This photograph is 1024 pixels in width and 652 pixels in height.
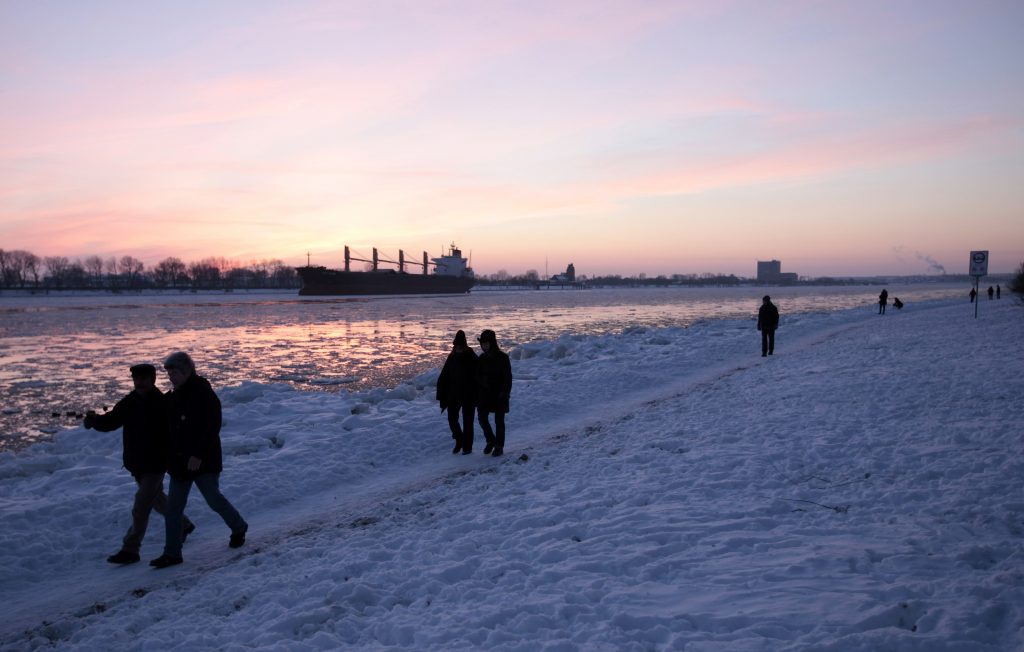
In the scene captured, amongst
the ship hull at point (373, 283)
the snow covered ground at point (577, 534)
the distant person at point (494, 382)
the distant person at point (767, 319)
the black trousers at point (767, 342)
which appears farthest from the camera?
the ship hull at point (373, 283)

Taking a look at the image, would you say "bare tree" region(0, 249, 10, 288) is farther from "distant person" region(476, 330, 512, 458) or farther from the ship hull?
"distant person" region(476, 330, 512, 458)

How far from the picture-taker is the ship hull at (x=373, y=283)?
327ft

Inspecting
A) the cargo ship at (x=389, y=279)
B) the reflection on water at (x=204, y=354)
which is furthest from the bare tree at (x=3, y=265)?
the reflection on water at (x=204, y=354)

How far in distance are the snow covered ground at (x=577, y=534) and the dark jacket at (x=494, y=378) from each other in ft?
2.78

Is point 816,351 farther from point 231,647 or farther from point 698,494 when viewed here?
point 231,647

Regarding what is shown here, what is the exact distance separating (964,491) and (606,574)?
349 cm

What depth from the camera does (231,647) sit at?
3881 mm

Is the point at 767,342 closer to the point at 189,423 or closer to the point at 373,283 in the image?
the point at 189,423

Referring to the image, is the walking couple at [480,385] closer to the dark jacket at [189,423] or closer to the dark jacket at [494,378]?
the dark jacket at [494,378]

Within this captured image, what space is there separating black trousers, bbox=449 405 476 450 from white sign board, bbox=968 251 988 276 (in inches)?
955

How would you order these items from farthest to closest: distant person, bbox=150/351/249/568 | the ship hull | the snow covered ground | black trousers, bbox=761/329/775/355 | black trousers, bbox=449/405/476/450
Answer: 1. the ship hull
2. black trousers, bbox=761/329/775/355
3. black trousers, bbox=449/405/476/450
4. distant person, bbox=150/351/249/568
5. the snow covered ground

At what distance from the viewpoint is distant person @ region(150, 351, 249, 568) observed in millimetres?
5129

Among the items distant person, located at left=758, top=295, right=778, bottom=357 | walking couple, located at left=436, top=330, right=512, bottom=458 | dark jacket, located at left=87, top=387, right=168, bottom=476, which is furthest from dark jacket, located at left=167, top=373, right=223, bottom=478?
distant person, located at left=758, top=295, right=778, bottom=357

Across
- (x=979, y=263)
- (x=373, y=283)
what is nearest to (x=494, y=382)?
(x=979, y=263)
